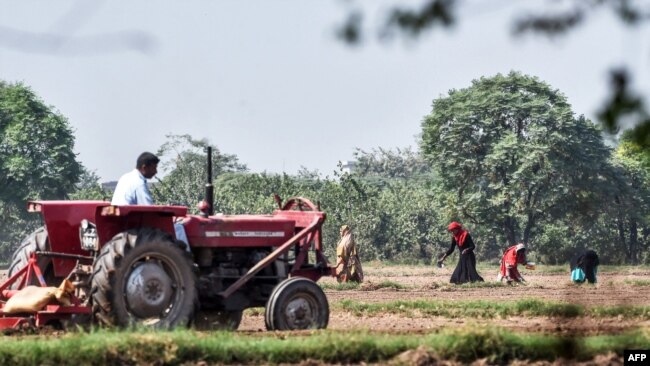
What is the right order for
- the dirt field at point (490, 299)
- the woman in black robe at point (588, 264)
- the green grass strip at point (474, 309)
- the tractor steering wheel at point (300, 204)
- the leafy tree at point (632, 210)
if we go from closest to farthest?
the dirt field at point (490, 299) < the tractor steering wheel at point (300, 204) < the green grass strip at point (474, 309) < the woman in black robe at point (588, 264) < the leafy tree at point (632, 210)

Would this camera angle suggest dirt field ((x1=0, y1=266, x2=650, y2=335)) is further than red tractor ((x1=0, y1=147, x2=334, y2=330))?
Yes

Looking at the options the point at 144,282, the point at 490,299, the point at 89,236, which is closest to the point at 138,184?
the point at 89,236

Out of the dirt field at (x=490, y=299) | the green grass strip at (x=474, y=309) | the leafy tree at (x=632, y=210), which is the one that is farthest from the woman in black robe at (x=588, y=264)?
the leafy tree at (x=632, y=210)

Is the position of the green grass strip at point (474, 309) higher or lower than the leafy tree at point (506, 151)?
lower

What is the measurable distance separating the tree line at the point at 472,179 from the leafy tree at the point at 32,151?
53 millimetres

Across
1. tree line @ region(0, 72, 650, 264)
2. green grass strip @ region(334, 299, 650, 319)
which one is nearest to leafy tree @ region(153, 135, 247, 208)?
tree line @ region(0, 72, 650, 264)

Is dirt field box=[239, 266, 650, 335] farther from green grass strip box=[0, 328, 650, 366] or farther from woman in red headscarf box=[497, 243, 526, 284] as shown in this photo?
woman in red headscarf box=[497, 243, 526, 284]

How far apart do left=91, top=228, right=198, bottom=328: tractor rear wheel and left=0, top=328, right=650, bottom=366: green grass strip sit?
1.23 metres

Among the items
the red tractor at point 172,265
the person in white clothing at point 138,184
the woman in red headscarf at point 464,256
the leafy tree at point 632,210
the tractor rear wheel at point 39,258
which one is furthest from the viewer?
the leafy tree at point 632,210

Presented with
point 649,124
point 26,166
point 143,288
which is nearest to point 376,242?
point 26,166

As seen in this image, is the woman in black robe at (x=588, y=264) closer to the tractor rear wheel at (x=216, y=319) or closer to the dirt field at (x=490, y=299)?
the dirt field at (x=490, y=299)

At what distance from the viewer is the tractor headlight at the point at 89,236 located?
38.1 ft

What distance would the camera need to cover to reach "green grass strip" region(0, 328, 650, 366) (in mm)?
8820

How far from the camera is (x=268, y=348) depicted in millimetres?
9414
